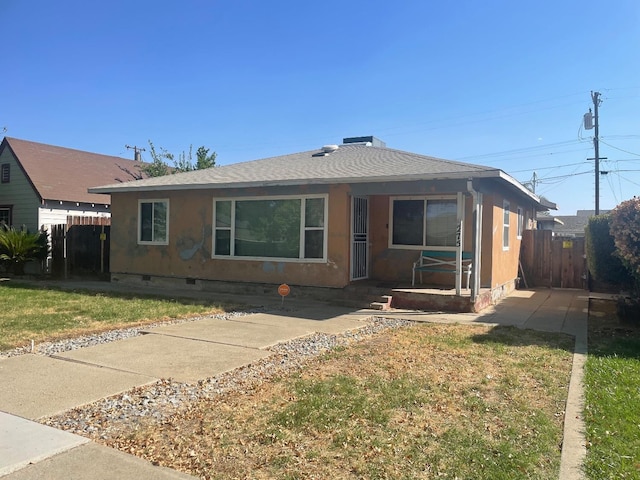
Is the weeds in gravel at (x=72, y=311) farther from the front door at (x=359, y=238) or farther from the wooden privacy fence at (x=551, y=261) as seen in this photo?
the wooden privacy fence at (x=551, y=261)

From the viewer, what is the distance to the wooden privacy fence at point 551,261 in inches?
618

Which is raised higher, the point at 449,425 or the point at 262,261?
the point at 262,261

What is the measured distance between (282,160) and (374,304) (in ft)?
22.0

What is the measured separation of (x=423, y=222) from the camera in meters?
12.2

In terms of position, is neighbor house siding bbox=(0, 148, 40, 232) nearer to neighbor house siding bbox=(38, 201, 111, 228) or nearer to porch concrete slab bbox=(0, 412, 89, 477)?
neighbor house siding bbox=(38, 201, 111, 228)

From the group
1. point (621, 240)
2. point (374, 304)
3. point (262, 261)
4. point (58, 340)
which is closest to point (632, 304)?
point (621, 240)

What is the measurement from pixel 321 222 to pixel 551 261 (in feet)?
28.5

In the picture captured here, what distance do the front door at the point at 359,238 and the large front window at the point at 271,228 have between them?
0.70m

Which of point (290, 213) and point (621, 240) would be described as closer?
point (621, 240)

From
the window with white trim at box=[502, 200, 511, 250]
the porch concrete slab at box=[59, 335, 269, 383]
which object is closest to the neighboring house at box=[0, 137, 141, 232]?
the porch concrete slab at box=[59, 335, 269, 383]

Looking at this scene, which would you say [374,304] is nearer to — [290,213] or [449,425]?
[290,213]

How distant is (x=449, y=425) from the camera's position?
164 inches

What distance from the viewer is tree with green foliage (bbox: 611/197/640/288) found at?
8414 millimetres

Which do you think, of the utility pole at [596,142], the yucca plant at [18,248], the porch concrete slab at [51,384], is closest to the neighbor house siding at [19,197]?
the yucca plant at [18,248]
